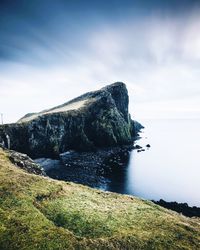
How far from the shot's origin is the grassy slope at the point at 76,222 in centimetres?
2309

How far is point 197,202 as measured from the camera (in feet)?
218

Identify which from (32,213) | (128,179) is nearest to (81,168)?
(128,179)

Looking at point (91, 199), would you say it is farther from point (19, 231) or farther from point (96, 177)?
point (96, 177)

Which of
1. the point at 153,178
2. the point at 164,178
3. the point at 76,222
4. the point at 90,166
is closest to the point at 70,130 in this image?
the point at 90,166

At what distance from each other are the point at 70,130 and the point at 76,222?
103 meters

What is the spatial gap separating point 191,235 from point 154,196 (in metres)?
44.7

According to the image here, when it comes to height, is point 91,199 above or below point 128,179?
above

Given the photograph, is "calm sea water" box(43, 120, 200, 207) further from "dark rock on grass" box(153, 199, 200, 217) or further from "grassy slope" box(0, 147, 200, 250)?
"grassy slope" box(0, 147, 200, 250)

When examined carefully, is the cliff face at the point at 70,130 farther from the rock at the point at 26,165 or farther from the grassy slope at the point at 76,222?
the grassy slope at the point at 76,222

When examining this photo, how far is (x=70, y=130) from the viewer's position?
422 ft

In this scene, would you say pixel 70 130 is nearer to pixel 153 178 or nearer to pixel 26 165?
pixel 153 178

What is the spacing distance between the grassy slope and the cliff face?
71.4 m

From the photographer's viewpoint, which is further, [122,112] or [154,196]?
[122,112]

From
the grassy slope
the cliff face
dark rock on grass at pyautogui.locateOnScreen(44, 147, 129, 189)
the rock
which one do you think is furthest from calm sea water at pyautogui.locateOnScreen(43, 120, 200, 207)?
the grassy slope
